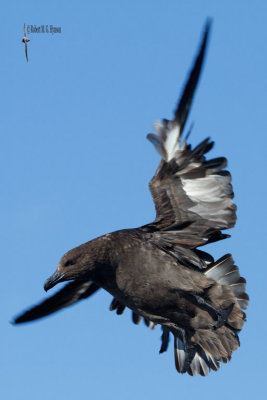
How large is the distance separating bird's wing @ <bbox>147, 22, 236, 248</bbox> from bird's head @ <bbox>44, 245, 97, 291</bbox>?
2.87 ft

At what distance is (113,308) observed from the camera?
1208cm

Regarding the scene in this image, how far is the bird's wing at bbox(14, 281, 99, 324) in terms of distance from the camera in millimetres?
12062

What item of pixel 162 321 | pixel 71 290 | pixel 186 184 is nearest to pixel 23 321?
pixel 71 290

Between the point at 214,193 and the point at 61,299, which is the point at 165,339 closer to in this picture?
the point at 61,299

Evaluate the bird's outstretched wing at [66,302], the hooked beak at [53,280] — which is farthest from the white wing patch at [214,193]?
the bird's outstretched wing at [66,302]

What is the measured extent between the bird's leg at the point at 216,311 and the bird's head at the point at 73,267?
128cm

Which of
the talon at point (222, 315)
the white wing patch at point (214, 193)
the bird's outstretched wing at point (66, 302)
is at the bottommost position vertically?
the talon at point (222, 315)

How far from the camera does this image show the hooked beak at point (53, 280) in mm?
10742

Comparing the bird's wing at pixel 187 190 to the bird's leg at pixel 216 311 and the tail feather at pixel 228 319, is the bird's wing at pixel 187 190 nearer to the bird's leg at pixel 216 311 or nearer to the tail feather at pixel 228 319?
the tail feather at pixel 228 319

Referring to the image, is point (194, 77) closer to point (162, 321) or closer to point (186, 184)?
point (186, 184)

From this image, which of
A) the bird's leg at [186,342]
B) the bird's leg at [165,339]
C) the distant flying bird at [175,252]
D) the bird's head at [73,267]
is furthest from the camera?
the bird's leg at [165,339]

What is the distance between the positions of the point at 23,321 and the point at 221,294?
2838 millimetres

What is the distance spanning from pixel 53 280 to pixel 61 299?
4.70 ft

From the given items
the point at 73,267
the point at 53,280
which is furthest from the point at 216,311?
the point at 53,280
